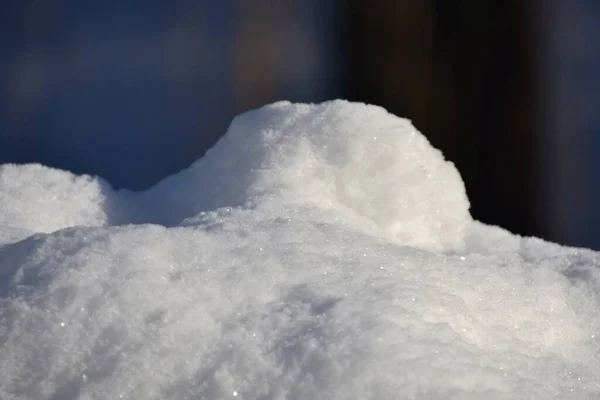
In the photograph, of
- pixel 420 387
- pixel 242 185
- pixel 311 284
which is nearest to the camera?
pixel 420 387

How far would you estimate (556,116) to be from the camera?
7.77 ft

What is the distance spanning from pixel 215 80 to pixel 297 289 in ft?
6.39

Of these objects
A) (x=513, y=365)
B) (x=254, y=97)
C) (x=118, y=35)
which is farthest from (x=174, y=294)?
(x=118, y=35)

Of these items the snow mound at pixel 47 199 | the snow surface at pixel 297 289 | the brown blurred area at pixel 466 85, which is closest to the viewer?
the snow surface at pixel 297 289

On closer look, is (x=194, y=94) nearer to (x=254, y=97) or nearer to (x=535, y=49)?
(x=254, y=97)

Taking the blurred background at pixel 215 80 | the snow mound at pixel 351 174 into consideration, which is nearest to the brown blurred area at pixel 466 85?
the blurred background at pixel 215 80

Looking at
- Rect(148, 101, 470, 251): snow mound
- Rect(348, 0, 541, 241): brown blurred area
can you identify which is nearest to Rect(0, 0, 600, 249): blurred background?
Rect(348, 0, 541, 241): brown blurred area

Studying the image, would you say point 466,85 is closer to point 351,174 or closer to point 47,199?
point 351,174

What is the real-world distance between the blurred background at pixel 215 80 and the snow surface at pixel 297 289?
61.0 inches

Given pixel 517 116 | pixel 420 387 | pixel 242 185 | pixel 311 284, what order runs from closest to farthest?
pixel 420 387
pixel 311 284
pixel 242 185
pixel 517 116

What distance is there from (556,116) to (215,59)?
1151 mm

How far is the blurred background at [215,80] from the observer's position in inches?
90.7

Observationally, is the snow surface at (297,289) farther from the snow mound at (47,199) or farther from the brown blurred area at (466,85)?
the brown blurred area at (466,85)

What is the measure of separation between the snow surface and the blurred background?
1550 mm
